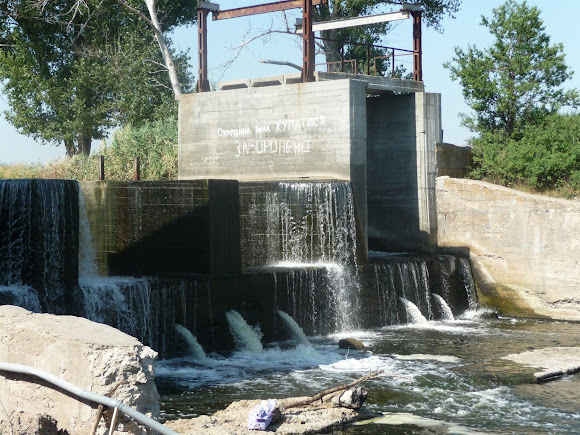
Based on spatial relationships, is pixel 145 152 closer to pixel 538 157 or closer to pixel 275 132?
Answer: pixel 275 132

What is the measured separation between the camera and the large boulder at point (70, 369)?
5.91 m

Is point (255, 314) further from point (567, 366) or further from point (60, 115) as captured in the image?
point (60, 115)

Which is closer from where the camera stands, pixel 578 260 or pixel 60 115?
pixel 578 260

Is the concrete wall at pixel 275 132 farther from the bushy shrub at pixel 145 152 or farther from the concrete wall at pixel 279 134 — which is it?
the bushy shrub at pixel 145 152

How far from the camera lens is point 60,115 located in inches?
1176

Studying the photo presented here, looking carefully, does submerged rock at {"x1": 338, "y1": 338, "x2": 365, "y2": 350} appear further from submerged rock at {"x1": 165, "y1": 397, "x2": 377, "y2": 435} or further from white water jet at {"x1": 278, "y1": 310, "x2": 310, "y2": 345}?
submerged rock at {"x1": 165, "y1": 397, "x2": 377, "y2": 435}

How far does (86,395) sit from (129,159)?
19.4 metres

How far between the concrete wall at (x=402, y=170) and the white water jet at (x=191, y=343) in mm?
7710

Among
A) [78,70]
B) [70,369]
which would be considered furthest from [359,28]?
[70,369]

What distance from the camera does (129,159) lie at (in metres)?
24.5

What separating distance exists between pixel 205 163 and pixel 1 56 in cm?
1295

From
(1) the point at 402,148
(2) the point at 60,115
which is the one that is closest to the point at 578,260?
(1) the point at 402,148

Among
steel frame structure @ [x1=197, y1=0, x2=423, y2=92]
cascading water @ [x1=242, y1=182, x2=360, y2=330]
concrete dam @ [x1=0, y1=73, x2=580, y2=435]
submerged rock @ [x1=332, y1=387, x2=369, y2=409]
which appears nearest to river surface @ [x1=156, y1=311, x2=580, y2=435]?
concrete dam @ [x1=0, y1=73, x2=580, y2=435]

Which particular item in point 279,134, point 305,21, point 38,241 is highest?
point 305,21
